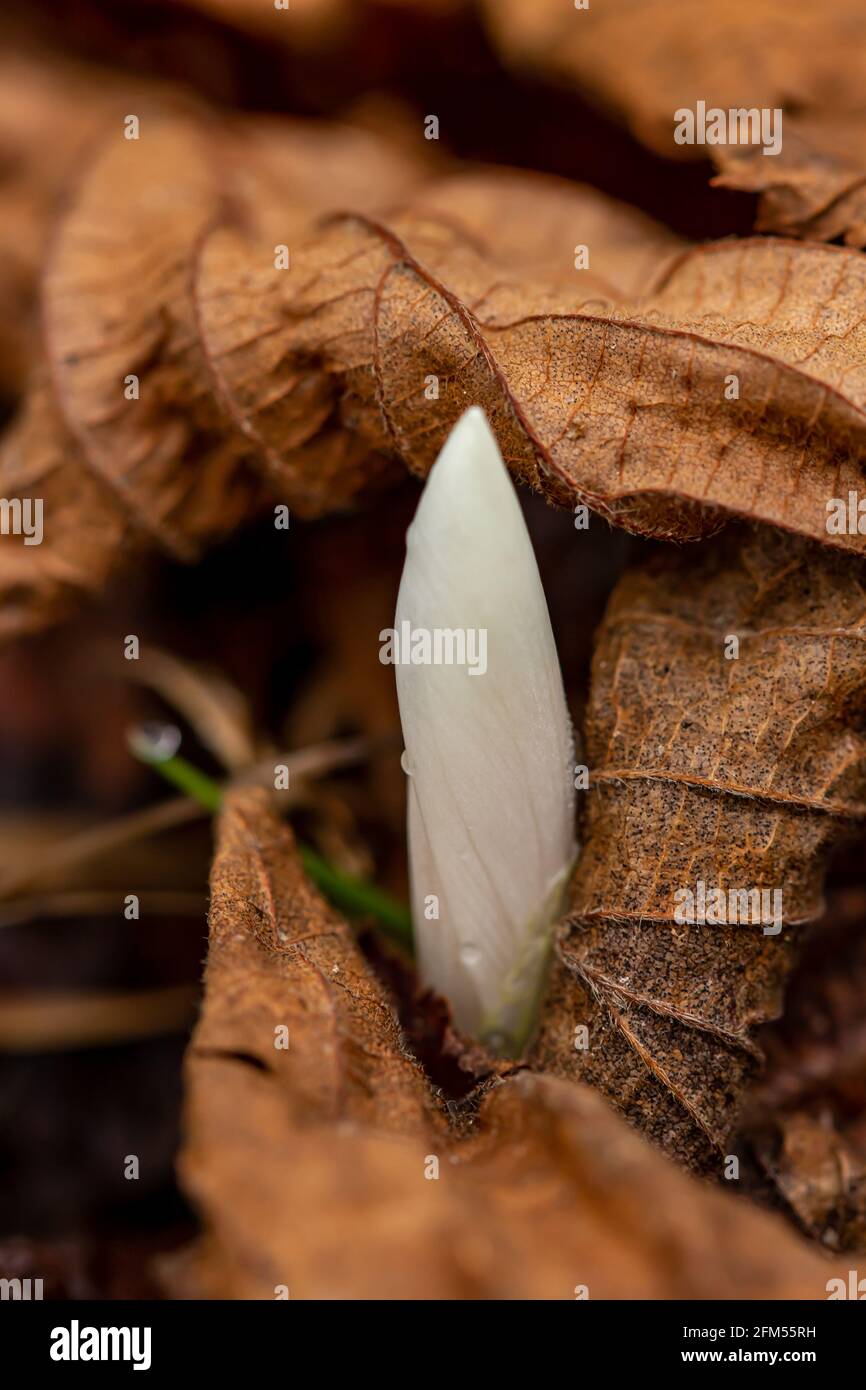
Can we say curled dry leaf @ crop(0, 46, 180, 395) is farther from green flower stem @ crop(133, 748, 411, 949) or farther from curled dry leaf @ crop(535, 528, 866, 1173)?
curled dry leaf @ crop(535, 528, 866, 1173)

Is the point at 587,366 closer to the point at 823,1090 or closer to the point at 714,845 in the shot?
the point at 714,845

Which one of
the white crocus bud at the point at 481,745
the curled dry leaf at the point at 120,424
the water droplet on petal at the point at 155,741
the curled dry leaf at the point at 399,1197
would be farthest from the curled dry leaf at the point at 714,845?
the water droplet on petal at the point at 155,741

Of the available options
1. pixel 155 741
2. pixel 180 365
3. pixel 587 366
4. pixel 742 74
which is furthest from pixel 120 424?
pixel 742 74

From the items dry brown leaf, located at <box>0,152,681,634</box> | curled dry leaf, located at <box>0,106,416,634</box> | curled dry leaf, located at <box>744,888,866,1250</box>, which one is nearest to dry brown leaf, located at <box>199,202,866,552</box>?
dry brown leaf, located at <box>0,152,681,634</box>
